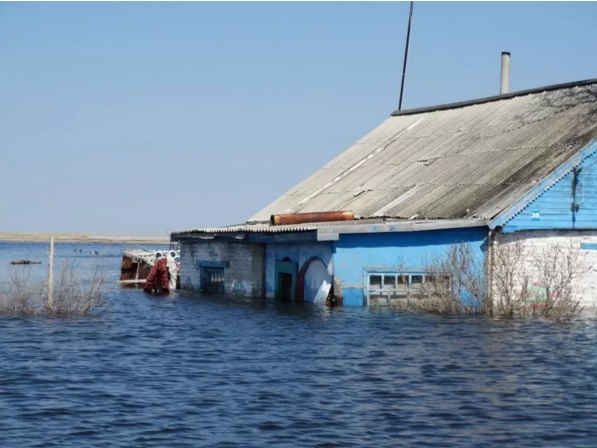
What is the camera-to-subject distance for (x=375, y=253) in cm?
2725

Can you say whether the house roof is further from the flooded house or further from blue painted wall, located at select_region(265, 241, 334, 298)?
blue painted wall, located at select_region(265, 241, 334, 298)

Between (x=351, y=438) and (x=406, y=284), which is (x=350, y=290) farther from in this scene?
(x=351, y=438)

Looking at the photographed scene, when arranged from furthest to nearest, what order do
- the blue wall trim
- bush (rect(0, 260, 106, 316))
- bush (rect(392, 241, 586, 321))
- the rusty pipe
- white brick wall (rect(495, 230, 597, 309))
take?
the rusty pipe
white brick wall (rect(495, 230, 597, 309))
the blue wall trim
bush (rect(392, 241, 586, 321))
bush (rect(0, 260, 106, 316))

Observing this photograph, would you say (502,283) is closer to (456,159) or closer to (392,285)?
(392,285)

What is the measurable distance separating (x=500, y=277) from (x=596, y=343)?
462cm

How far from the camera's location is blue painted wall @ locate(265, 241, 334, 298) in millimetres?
27688

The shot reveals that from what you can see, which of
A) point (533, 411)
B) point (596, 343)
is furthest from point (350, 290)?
point (533, 411)

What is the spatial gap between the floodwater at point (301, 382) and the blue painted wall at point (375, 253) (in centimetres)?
143

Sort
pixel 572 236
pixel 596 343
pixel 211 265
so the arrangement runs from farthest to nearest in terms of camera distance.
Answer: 1. pixel 211 265
2. pixel 572 236
3. pixel 596 343

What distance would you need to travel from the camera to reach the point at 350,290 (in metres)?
27.3

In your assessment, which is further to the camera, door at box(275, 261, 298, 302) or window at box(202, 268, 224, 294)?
window at box(202, 268, 224, 294)

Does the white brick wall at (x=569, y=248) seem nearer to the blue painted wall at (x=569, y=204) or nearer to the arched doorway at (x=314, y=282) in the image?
the blue painted wall at (x=569, y=204)

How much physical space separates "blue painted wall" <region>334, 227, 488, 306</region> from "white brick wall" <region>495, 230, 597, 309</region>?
1.74m

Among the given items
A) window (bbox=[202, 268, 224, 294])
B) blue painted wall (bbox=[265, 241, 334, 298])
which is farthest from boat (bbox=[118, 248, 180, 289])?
blue painted wall (bbox=[265, 241, 334, 298])
